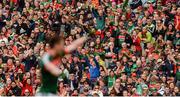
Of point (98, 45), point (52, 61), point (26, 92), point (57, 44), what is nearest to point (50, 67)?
point (52, 61)

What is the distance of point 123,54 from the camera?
23562 mm

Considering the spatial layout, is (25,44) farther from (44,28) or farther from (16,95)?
(16,95)

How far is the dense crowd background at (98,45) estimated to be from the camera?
22.3 m

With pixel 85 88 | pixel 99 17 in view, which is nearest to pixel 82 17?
pixel 99 17

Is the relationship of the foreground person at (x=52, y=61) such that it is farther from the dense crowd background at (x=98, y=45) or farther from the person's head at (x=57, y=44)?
the dense crowd background at (x=98, y=45)

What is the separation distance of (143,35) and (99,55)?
1.76m

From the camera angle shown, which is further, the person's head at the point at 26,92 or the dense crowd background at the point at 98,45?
the dense crowd background at the point at 98,45

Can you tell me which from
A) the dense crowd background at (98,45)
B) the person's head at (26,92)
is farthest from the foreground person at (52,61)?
the person's head at (26,92)

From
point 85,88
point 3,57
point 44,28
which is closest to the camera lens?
point 85,88

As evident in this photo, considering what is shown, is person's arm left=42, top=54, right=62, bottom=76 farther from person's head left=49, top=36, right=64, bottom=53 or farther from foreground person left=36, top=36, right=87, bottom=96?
person's head left=49, top=36, right=64, bottom=53

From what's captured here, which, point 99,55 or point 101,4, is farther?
point 101,4

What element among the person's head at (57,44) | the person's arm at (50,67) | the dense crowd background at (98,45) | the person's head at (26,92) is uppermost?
the person's head at (57,44)

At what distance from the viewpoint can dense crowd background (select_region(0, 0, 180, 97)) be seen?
22.3 metres

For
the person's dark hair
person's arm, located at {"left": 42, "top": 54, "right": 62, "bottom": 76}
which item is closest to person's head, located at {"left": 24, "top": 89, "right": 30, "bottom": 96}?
person's arm, located at {"left": 42, "top": 54, "right": 62, "bottom": 76}
